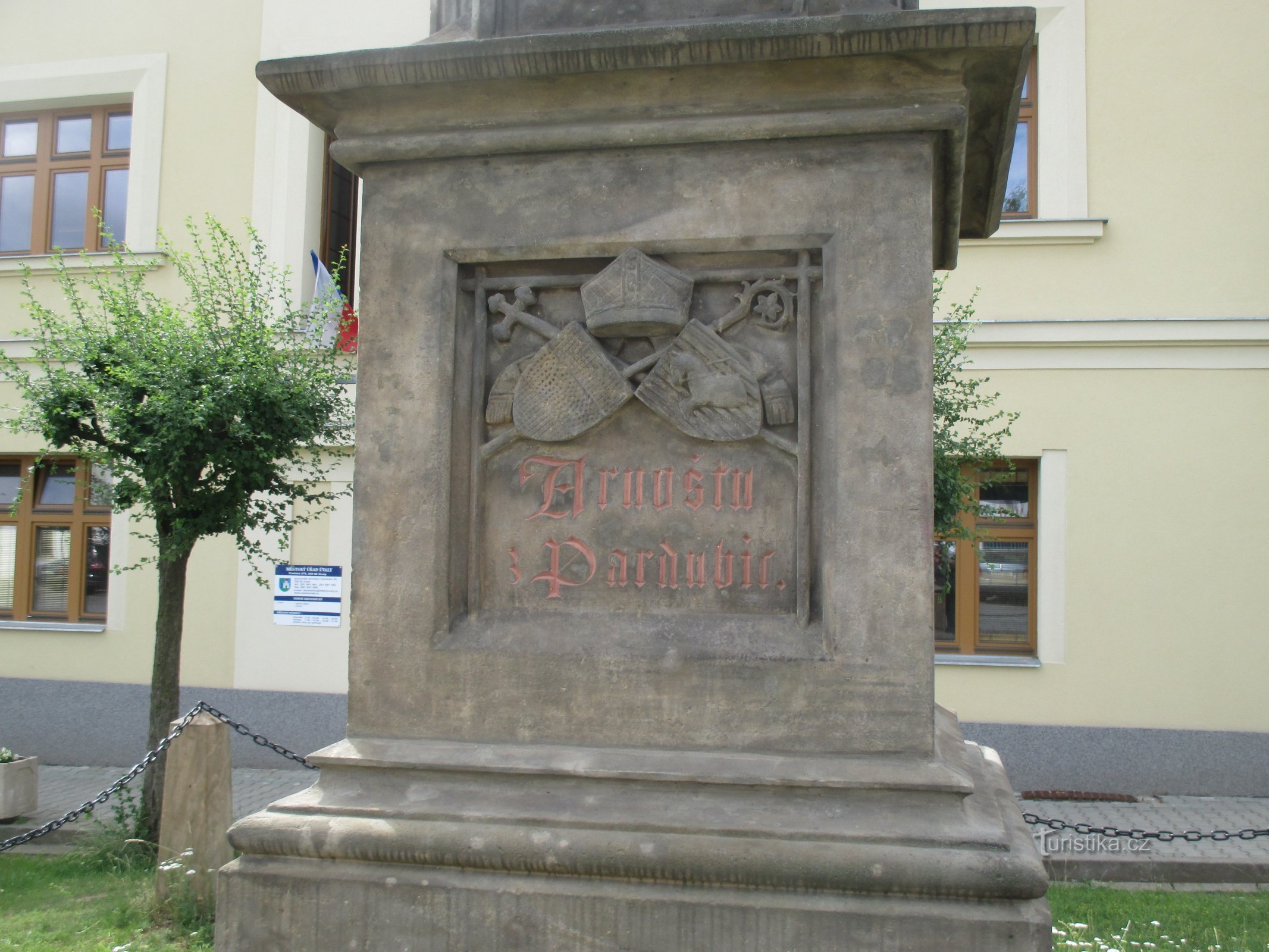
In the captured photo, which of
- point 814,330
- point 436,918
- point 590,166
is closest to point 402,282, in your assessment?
point 590,166

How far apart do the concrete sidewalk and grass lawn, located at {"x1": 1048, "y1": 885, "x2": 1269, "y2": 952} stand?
0.26 m

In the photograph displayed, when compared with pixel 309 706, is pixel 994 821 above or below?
above

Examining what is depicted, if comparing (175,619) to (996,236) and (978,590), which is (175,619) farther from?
(996,236)

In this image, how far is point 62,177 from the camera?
10656 mm

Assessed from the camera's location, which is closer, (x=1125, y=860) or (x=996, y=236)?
(x=1125, y=860)

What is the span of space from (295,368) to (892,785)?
5.18 meters

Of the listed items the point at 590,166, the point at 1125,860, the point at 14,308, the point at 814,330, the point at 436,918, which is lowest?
the point at 1125,860

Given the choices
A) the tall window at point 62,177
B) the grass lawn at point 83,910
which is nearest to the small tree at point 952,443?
the grass lawn at point 83,910

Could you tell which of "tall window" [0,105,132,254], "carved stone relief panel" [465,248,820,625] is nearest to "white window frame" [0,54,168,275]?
"tall window" [0,105,132,254]

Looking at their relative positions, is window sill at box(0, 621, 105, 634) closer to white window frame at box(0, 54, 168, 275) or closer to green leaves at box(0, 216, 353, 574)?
white window frame at box(0, 54, 168, 275)

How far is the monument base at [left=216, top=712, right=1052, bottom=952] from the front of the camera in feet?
7.39

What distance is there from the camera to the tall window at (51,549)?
10.2 meters

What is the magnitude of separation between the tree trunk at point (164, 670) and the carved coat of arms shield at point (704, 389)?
487cm

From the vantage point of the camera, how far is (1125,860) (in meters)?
6.24
